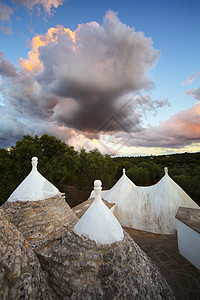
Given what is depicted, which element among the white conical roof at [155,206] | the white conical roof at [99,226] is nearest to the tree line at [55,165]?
the white conical roof at [155,206]

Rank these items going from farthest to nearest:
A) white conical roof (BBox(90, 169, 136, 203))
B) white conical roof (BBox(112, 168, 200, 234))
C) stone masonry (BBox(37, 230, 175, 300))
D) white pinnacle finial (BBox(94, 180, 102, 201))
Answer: white conical roof (BBox(90, 169, 136, 203)), white conical roof (BBox(112, 168, 200, 234)), white pinnacle finial (BBox(94, 180, 102, 201)), stone masonry (BBox(37, 230, 175, 300))

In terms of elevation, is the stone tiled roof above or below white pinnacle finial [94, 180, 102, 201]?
below

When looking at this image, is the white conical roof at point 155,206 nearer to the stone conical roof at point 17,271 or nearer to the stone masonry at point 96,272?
the stone masonry at point 96,272

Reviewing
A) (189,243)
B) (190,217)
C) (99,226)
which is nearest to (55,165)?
(99,226)

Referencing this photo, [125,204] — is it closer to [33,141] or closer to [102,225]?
[102,225]

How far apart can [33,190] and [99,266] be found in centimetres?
270

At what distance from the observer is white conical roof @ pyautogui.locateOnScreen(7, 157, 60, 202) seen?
13.2 ft

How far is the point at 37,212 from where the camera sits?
12.8 feet

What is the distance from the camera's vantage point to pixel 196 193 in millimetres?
13781

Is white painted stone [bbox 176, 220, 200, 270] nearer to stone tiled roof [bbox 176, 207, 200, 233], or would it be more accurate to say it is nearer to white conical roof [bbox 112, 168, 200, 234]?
stone tiled roof [bbox 176, 207, 200, 233]

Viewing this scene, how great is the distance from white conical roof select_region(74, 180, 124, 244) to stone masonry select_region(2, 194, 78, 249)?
4.02 ft

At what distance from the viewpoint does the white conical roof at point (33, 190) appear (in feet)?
13.2

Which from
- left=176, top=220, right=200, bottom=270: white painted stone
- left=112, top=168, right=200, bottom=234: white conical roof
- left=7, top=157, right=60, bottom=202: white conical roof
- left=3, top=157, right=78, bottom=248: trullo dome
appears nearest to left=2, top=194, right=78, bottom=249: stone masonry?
left=3, top=157, right=78, bottom=248: trullo dome

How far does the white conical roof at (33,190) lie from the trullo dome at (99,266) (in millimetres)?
1570
